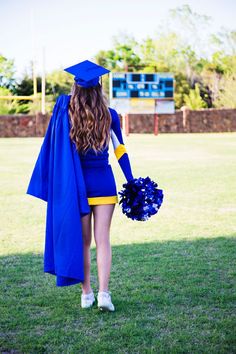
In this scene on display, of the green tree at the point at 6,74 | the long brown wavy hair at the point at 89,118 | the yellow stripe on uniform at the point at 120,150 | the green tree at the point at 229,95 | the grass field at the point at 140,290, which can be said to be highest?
the green tree at the point at 6,74

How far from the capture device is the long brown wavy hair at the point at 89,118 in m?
4.22

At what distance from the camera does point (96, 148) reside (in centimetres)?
424

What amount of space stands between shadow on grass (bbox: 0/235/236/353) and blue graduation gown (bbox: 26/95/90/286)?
38cm

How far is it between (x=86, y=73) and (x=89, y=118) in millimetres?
301

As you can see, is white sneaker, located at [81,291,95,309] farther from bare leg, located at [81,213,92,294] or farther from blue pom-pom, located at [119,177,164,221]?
blue pom-pom, located at [119,177,164,221]

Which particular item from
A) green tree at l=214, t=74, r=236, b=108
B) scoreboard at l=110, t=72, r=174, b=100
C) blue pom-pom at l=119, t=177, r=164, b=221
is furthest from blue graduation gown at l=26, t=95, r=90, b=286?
green tree at l=214, t=74, r=236, b=108

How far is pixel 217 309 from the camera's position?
14.7 feet

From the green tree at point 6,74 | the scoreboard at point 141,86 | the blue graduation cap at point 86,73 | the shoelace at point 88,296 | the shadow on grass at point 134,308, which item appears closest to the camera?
the shadow on grass at point 134,308

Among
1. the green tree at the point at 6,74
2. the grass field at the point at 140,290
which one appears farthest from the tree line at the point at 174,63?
the grass field at the point at 140,290

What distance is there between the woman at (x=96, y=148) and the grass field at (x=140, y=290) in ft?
1.21

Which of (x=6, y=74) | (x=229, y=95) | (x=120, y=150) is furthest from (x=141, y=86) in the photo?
(x=120, y=150)

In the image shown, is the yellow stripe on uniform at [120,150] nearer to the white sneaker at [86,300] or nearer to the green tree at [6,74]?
the white sneaker at [86,300]

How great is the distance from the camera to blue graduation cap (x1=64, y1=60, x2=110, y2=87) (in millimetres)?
4185

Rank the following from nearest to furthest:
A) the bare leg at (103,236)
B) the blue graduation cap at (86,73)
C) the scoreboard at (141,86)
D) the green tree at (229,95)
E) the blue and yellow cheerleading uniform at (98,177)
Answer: the blue graduation cap at (86,73) → the blue and yellow cheerleading uniform at (98,177) → the bare leg at (103,236) → the scoreboard at (141,86) → the green tree at (229,95)
